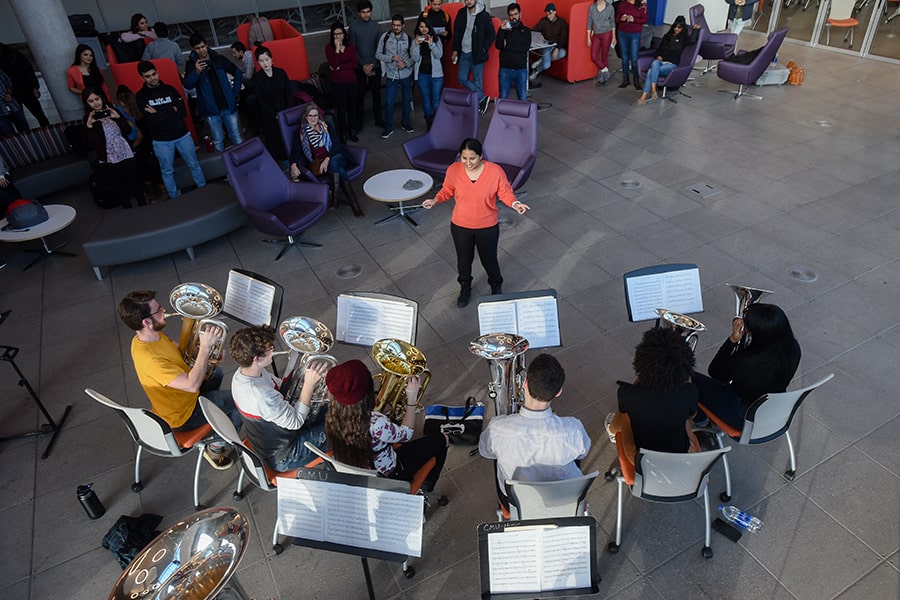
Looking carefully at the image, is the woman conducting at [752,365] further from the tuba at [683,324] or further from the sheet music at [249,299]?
the sheet music at [249,299]

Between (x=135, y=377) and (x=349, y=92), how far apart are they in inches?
218

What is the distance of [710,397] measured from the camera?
3863 millimetres

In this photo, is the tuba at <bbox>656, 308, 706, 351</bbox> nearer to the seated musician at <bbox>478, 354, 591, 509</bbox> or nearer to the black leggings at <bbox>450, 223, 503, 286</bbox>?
the seated musician at <bbox>478, 354, 591, 509</bbox>

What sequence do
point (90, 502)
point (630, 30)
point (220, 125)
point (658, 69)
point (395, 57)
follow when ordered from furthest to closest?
point (630, 30) < point (658, 69) < point (395, 57) < point (220, 125) < point (90, 502)

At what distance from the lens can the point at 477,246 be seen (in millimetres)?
5285

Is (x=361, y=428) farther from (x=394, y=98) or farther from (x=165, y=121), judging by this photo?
(x=394, y=98)

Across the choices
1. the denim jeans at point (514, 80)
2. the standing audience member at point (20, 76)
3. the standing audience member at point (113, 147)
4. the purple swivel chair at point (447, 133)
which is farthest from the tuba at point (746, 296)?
the standing audience member at point (20, 76)

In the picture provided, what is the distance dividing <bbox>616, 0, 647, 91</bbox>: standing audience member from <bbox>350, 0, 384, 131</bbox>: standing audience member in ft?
13.8

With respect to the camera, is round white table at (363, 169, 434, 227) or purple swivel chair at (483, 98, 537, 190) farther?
purple swivel chair at (483, 98, 537, 190)

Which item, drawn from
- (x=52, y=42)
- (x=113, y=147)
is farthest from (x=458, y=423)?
(x=52, y=42)

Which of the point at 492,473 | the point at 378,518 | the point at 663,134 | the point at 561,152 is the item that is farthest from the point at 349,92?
the point at 378,518

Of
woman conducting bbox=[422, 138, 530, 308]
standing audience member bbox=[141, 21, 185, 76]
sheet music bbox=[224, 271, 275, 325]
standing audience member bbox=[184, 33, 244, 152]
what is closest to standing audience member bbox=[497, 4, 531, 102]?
standing audience member bbox=[184, 33, 244, 152]

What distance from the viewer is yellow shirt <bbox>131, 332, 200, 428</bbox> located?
3682 mm

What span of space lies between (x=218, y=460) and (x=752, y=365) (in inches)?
143
